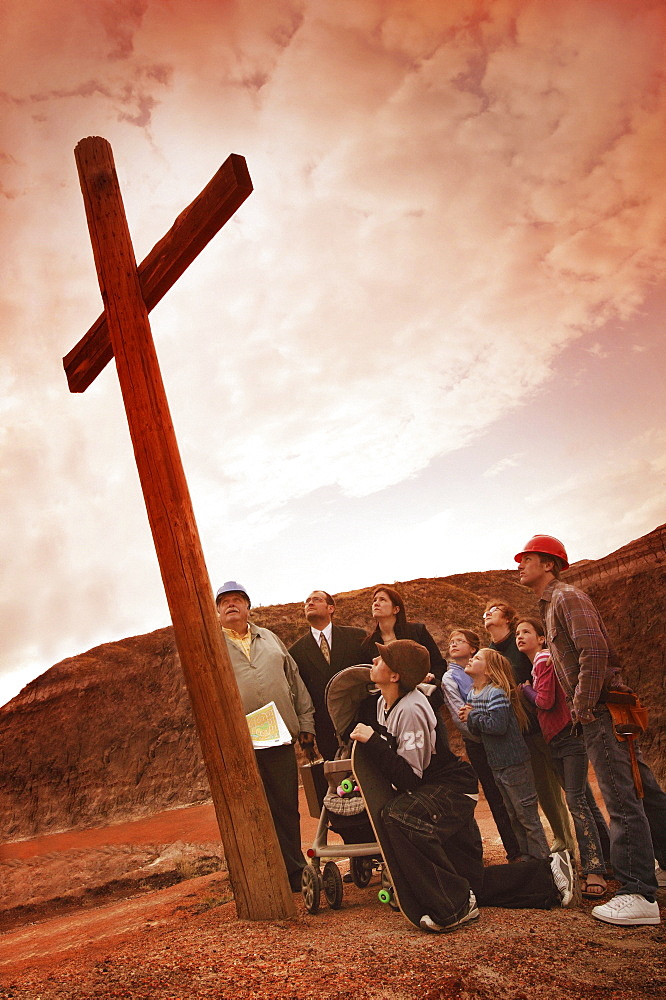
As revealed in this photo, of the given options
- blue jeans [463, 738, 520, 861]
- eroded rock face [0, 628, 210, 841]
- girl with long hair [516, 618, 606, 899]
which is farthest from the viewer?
eroded rock face [0, 628, 210, 841]

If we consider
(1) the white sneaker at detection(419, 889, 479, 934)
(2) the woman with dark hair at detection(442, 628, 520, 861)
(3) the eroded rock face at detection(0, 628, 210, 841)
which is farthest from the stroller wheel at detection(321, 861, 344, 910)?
(3) the eroded rock face at detection(0, 628, 210, 841)

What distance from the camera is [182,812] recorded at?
13883 millimetres

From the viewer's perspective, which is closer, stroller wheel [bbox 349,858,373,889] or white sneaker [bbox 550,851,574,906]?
white sneaker [bbox 550,851,574,906]

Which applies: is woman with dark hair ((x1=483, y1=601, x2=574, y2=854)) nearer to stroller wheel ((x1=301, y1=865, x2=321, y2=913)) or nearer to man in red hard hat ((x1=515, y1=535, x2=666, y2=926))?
man in red hard hat ((x1=515, y1=535, x2=666, y2=926))

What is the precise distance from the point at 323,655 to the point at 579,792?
1.99 meters

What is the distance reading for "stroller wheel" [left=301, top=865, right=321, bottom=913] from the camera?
13.1ft

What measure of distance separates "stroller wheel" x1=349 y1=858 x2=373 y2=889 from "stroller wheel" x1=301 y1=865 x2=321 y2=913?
2.53ft

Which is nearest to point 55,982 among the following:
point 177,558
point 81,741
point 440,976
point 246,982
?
point 246,982

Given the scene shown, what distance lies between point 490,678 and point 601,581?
32.6ft

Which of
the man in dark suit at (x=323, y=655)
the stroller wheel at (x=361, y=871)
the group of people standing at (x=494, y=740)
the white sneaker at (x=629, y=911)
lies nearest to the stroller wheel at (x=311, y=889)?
the group of people standing at (x=494, y=740)

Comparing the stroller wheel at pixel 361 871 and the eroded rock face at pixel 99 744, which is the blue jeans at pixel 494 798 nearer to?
the stroller wheel at pixel 361 871

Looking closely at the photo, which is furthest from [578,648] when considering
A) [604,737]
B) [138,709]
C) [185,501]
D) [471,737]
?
[138,709]

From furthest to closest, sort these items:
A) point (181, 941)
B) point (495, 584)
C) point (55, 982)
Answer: point (495, 584) < point (181, 941) < point (55, 982)

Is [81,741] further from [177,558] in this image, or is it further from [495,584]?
[177,558]
